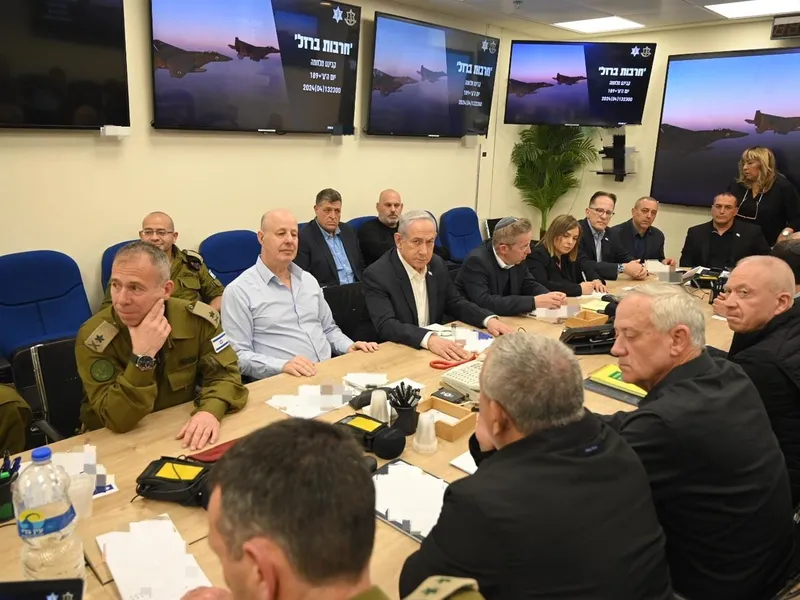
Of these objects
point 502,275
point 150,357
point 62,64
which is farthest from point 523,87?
point 150,357

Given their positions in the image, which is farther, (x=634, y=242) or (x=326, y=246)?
(x=634, y=242)

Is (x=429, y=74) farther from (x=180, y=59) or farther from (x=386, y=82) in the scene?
(x=180, y=59)

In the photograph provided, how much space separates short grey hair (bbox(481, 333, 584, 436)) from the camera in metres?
1.33

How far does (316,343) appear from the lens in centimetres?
308

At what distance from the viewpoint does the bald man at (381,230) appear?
5.41 metres

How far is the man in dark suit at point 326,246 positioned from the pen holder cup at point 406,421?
2.80 m

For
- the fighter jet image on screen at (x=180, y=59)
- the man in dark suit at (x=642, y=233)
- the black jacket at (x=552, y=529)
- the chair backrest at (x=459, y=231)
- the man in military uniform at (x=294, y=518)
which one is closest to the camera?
the man in military uniform at (x=294, y=518)

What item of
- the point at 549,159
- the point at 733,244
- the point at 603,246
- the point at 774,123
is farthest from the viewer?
the point at 549,159

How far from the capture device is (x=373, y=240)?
5.41 metres

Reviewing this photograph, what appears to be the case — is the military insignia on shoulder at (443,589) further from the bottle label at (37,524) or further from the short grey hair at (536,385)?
the bottle label at (37,524)

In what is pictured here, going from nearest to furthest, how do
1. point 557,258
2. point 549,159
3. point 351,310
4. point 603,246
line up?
1. point 351,310
2. point 557,258
3. point 603,246
4. point 549,159

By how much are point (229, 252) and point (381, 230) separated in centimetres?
147

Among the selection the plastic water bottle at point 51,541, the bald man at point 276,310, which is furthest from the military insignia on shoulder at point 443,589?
the bald man at point 276,310

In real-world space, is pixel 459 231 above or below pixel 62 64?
below
